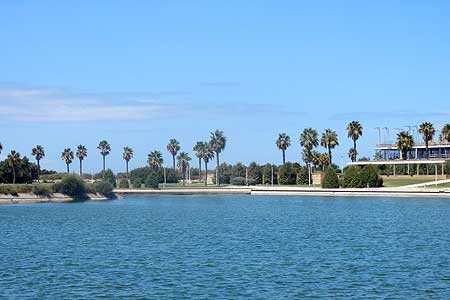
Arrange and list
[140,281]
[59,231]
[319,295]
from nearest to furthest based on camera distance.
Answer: [319,295], [140,281], [59,231]

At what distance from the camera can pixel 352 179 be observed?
15812 cm

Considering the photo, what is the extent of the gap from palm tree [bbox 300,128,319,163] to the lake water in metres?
→ 109

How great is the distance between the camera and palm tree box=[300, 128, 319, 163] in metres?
185

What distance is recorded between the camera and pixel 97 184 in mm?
173375

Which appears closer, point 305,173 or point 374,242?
point 374,242

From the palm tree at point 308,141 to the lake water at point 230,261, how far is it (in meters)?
109

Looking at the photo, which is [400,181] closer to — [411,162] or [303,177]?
[411,162]

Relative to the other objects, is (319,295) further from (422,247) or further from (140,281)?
(422,247)

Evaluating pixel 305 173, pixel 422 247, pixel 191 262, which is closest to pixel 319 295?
pixel 191 262

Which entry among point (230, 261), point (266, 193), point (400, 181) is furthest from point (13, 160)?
point (230, 261)

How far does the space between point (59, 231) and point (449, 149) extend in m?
142

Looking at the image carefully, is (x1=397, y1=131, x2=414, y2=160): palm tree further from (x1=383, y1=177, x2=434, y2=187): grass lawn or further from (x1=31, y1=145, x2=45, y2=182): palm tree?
(x1=31, y1=145, x2=45, y2=182): palm tree

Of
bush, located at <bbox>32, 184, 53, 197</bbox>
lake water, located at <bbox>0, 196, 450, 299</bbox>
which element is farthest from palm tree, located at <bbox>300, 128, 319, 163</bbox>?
lake water, located at <bbox>0, 196, 450, 299</bbox>

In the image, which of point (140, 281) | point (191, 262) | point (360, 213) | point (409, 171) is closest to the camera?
point (140, 281)
